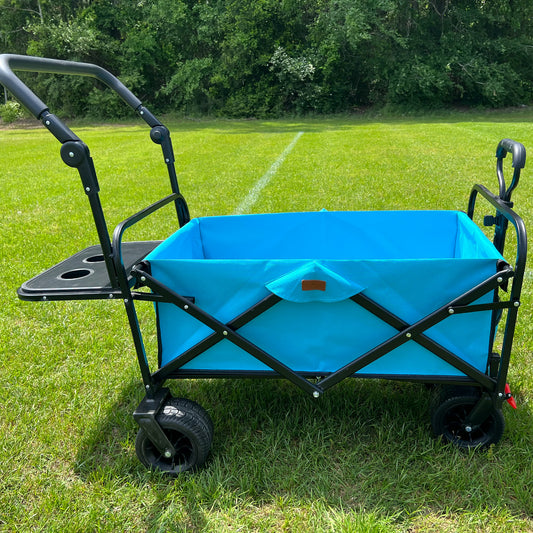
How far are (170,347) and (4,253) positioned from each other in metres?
3.45

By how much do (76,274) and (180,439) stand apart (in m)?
0.86

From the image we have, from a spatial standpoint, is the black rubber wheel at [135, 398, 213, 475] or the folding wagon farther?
the black rubber wheel at [135, 398, 213, 475]

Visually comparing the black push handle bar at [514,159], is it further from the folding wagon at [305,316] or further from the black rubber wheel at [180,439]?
the black rubber wheel at [180,439]

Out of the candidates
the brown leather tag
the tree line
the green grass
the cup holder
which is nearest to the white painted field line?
the green grass

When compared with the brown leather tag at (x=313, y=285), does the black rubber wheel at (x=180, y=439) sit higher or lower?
lower

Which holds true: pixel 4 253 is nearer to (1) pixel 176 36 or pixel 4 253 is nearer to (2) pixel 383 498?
(2) pixel 383 498

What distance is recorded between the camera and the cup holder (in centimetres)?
218

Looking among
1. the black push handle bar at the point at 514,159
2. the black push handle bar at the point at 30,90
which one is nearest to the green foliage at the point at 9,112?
the black push handle bar at the point at 30,90

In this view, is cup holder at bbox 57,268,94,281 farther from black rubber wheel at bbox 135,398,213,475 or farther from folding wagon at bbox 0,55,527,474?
black rubber wheel at bbox 135,398,213,475

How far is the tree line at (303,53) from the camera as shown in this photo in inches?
966

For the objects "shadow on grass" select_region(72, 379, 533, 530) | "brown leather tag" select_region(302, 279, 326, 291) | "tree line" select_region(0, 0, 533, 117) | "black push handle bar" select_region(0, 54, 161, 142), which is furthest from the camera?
"tree line" select_region(0, 0, 533, 117)

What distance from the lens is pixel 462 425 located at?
207 centimetres

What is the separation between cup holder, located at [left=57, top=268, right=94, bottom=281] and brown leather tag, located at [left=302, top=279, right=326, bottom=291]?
995 mm

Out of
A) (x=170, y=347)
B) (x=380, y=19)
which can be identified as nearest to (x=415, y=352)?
(x=170, y=347)
